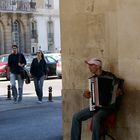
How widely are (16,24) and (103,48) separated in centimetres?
5201

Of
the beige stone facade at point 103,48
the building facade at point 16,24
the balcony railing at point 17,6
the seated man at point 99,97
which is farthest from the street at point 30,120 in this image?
the balcony railing at point 17,6

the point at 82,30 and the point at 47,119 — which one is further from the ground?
the point at 82,30

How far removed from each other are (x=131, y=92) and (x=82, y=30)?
1.34 metres

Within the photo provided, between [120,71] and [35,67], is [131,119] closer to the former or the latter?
[120,71]

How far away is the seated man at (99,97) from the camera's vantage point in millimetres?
8086

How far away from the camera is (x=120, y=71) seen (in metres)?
8.53

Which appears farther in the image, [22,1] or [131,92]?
[22,1]

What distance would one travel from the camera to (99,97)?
8.13 meters

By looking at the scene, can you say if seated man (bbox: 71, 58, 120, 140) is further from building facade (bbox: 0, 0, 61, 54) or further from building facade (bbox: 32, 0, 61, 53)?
building facade (bbox: 32, 0, 61, 53)

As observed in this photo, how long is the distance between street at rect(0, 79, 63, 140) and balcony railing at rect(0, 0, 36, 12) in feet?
128

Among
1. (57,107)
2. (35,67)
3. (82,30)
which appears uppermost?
(82,30)

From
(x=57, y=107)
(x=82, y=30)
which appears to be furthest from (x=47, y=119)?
(x=82, y=30)

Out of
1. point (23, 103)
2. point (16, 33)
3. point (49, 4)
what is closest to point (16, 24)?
point (16, 33)

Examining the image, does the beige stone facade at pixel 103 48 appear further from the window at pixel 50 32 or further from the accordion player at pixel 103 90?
the window at pixel 50 32
